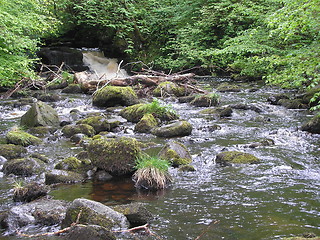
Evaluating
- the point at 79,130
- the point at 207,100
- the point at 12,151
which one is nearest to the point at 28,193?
the point at 12,151

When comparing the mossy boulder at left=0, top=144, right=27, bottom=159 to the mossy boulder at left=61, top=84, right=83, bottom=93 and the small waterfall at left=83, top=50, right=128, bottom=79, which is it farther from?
the small waterfall at left=83, top=50, right=128, bottom=79

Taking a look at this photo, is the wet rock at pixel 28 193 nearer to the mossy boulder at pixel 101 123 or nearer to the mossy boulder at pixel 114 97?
the mossy boulder at pixel 101 123

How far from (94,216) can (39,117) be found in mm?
7573

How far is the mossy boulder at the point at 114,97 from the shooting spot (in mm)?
14023

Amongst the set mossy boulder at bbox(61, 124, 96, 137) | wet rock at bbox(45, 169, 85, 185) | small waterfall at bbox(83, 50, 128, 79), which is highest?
small waterfall at bbox(83, 50, 128, 79)

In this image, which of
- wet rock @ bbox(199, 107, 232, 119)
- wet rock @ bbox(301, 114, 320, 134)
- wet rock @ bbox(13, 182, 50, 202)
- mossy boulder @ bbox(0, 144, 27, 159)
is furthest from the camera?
wet rock @ bbox(199, 107, 232, 119)

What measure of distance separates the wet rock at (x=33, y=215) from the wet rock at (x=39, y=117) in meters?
6.63

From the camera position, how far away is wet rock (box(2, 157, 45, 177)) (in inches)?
255

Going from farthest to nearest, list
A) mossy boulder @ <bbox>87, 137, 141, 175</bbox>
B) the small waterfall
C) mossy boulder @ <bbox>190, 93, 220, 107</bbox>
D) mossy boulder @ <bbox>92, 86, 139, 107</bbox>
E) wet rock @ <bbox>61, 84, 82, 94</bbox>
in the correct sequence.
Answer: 1. the small waterfall
2. wet rock @ <bbox>61, 84, 82, 94</bbox>
3. mossy boulder @ <bbox>92, 86, 139, 107</bbox>
4. mossy boulder @ <bbox>190, 93, 220, 107</bbox>
5. mossy boulder @ <bbox>87, 137, 141, 175</bbox>

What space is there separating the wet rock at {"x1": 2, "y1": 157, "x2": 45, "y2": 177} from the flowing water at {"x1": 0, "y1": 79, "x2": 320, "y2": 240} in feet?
0.73

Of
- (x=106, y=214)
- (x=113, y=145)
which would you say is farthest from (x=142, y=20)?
(x=106, y=214)

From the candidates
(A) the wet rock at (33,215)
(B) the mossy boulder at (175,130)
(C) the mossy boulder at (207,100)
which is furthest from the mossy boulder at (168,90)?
(A) the wet rock at (33,215)

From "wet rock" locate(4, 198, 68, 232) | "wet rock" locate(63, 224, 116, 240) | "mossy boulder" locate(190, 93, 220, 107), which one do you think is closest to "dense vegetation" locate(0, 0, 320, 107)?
"mossy boulder" locate(190, 93, 220, 107)

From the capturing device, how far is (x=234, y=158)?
23.0 feet
